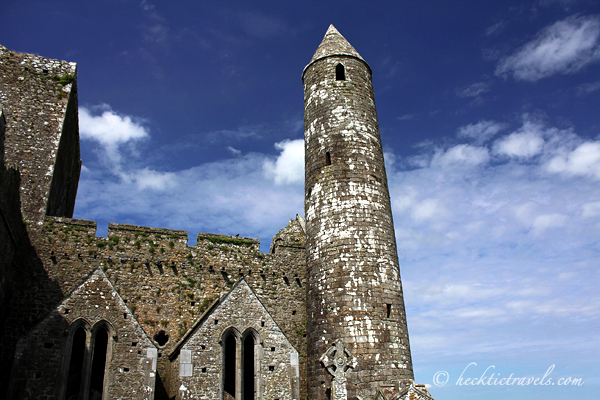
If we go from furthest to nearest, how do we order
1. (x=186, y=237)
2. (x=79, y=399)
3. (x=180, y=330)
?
(x=186, y=237) → (x=180, y=330) → (x=79, y=399)

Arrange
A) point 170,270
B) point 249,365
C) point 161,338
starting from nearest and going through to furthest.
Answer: point 161,338 → point 249,365 → point 170,270

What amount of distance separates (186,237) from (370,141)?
6907 mm

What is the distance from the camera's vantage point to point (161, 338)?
13031 mm

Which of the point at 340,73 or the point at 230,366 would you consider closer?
the point at 230,366

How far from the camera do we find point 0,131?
36.0ft

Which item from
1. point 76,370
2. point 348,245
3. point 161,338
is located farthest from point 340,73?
point 76,370

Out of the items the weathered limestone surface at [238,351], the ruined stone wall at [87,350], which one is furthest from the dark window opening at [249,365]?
the ruined stone wall at [87,350]

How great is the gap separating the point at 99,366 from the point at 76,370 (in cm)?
82

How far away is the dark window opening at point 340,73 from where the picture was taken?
1579 centimetres

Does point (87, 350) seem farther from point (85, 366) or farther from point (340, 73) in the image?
point (340, 73)

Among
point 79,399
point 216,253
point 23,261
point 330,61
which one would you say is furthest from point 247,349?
point 330,61

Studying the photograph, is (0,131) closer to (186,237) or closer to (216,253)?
(186,237)

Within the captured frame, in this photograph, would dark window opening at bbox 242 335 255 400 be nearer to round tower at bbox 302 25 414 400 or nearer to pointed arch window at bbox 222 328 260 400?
pointed arch window at bbox 222 328 260 400

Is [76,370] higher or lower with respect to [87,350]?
lower
